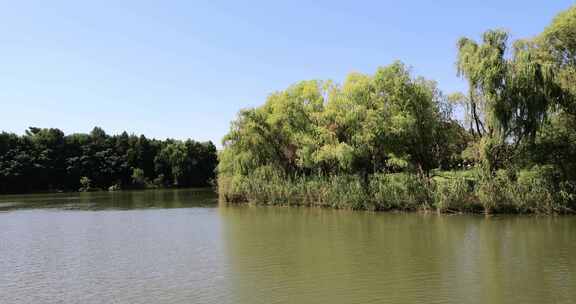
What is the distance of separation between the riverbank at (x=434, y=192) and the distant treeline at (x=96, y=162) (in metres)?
40.7

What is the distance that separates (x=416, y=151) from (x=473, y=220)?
26.4 feet

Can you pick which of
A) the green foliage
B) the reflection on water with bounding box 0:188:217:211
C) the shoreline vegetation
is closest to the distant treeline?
the green foliage

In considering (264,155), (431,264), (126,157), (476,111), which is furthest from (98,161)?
(431,264)

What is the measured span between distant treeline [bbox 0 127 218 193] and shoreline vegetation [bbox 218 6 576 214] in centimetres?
3695

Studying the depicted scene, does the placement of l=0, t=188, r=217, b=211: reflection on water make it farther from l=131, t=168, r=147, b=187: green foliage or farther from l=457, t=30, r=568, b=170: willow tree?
l=131, t=168, r=147, b=187: green foliage

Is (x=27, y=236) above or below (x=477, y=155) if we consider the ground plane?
below

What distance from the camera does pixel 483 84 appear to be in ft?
84.3

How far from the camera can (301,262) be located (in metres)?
15.3

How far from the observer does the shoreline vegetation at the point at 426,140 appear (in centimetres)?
2541

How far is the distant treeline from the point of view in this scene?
7881 cm

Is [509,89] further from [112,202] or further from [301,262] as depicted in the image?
[112,202]

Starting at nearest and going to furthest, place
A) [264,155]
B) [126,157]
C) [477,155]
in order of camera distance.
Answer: [477,155], [264,155], [126,157]

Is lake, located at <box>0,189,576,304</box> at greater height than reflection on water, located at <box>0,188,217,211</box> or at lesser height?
lesser

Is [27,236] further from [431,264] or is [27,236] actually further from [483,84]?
[483,84]
